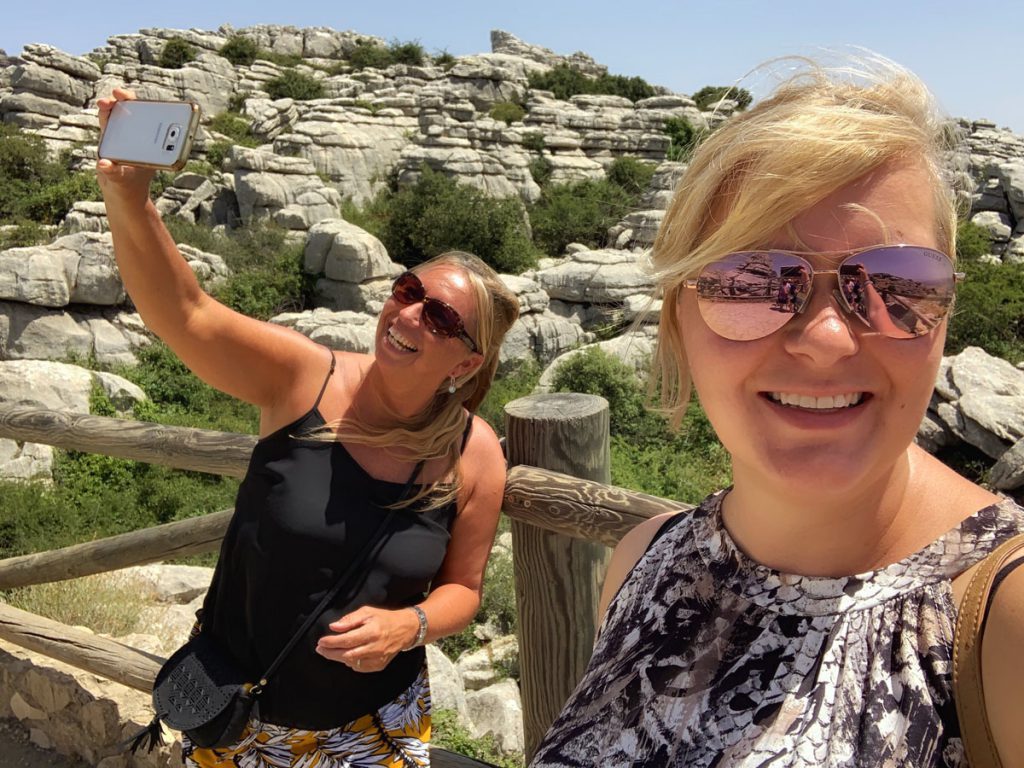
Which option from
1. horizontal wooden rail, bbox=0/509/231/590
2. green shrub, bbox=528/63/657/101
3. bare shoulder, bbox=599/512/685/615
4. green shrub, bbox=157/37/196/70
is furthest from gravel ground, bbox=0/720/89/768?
green shrub, bbox=157/37/196/70

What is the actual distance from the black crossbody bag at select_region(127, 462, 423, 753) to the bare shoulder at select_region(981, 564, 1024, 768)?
45.6 inches

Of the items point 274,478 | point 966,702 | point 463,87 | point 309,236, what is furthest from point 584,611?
point 463,87

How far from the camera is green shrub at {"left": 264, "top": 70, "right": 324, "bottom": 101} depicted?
30828 mm

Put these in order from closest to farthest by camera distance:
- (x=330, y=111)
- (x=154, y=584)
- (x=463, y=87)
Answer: (x=154, y=584) < (x=330, y=111) < (x=463, y=87)

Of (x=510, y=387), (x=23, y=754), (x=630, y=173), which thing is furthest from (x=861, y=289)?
(x=630, y=173)

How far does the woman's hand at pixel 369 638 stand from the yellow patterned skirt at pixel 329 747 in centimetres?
18

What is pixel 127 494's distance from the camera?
9086 mm

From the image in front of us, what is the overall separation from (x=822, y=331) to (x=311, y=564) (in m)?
1.15

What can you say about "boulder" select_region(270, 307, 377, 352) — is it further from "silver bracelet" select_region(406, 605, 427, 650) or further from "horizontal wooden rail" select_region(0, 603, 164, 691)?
"silver bracelet" select_region(406, 605, 427, 650)

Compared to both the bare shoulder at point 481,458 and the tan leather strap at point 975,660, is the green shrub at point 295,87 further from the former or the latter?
the tan leather strap at point 975,660

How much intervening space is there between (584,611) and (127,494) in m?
8.40

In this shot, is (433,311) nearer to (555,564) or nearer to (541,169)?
(555,564)

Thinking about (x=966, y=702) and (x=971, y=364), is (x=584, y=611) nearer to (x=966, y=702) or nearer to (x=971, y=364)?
(x=966, y=702)

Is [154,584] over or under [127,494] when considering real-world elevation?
over
